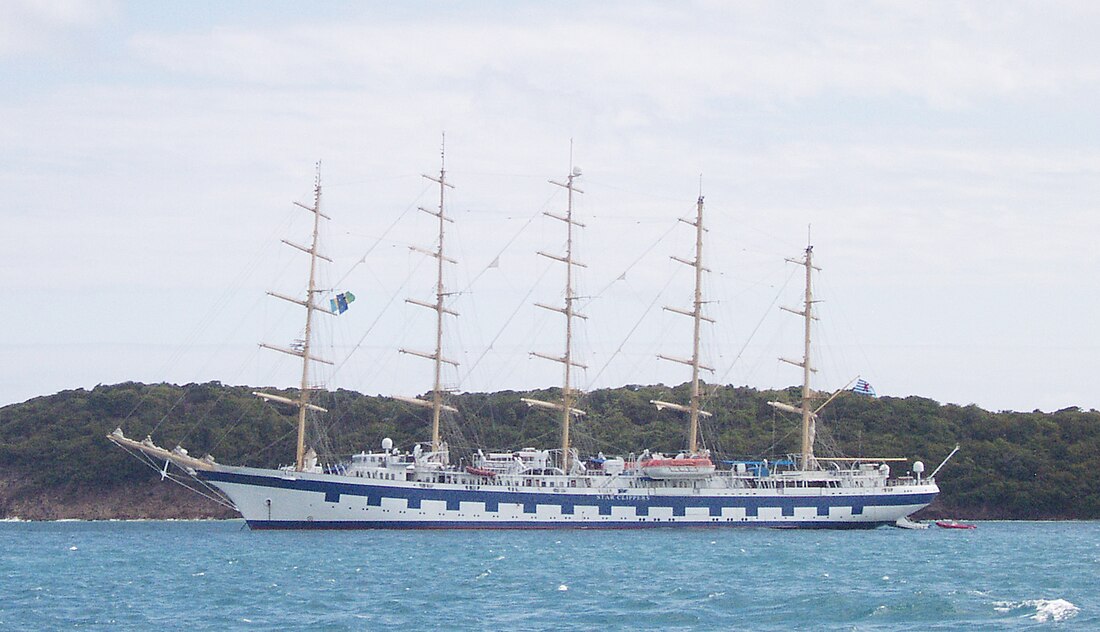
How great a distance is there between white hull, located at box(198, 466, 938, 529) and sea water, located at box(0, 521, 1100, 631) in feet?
6.45

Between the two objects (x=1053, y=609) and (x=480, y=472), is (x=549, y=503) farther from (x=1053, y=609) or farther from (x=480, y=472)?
(x=1053, y=609)

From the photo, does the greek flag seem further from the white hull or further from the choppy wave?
the choppy wave

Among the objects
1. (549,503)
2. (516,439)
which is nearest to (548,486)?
(549,503)

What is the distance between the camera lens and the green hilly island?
96.0m

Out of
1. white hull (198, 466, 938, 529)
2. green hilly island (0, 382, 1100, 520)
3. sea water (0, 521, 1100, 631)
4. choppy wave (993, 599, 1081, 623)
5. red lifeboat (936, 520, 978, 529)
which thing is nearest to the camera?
choppy wave (993, 599, 1081, 623)

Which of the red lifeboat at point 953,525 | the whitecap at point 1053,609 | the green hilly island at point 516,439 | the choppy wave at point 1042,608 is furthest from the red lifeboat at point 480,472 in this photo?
the whitecap at point 1053,609

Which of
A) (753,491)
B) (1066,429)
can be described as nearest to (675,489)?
(753,491)

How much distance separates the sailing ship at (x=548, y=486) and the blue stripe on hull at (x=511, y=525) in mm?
54

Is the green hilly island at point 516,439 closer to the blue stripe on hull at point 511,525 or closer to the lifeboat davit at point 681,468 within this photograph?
the blue stripe on hull at point 511,525

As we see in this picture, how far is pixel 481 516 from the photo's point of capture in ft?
250

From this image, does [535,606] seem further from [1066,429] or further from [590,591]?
[1066,429]

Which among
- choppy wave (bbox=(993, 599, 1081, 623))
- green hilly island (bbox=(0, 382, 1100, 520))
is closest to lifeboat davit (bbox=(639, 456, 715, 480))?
green hilly island (bbox=(0, 382, 1100, 520))

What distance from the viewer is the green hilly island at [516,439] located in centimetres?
9600

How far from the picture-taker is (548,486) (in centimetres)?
7800
